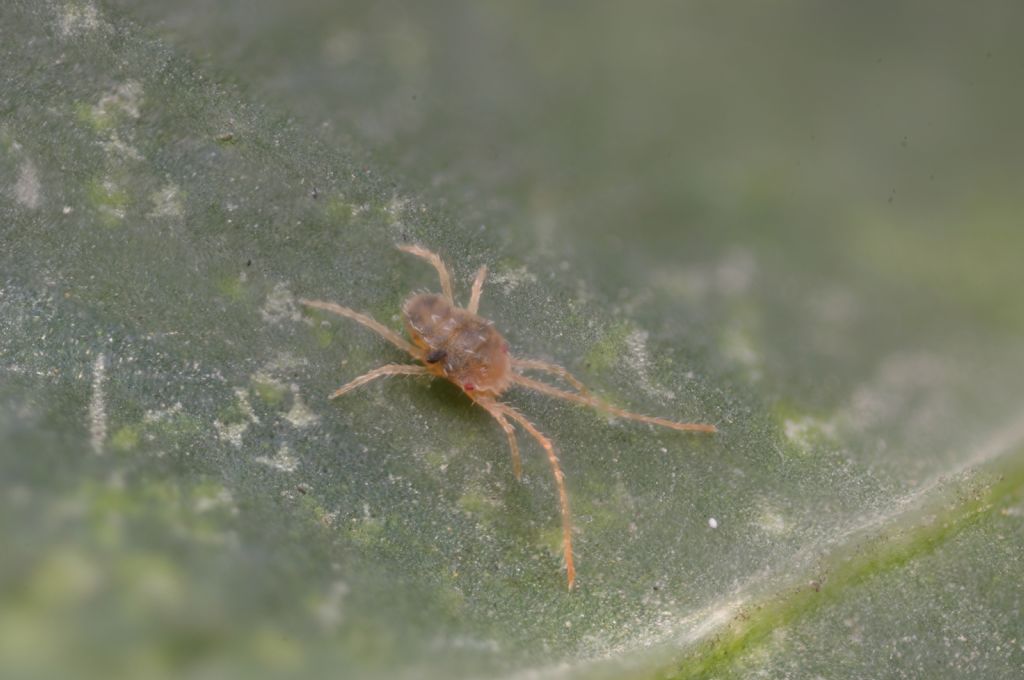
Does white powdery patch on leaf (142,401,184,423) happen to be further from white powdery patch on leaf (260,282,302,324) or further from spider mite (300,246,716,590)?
spider mite (300,246,716,590)

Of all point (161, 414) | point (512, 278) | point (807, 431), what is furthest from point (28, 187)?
point (807, 431)

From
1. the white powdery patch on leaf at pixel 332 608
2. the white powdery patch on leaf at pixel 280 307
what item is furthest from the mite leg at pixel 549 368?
the white powdery patch on leaf at pixel 332 608

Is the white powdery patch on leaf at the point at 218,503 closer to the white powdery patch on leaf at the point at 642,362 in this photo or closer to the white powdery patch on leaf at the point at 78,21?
the white powdery patch on leaf at the point at 642,362

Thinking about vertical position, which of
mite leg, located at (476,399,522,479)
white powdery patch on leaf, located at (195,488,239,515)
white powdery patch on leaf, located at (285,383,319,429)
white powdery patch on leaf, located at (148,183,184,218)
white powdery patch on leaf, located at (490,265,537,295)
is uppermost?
white powdery patch on leaf, located at (490,265,537,295)

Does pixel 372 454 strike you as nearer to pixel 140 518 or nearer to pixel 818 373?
pixel 140 518

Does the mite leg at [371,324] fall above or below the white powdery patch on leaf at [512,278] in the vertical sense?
below

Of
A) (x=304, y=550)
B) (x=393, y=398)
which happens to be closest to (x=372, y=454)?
(x=393, y=398)

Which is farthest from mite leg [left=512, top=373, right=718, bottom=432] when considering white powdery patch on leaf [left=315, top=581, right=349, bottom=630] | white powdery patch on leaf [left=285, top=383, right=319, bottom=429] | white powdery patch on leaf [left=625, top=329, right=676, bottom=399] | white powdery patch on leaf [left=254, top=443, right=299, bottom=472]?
white powdery patch on leaf [left=315, top=581, right=349, bottom=630]
